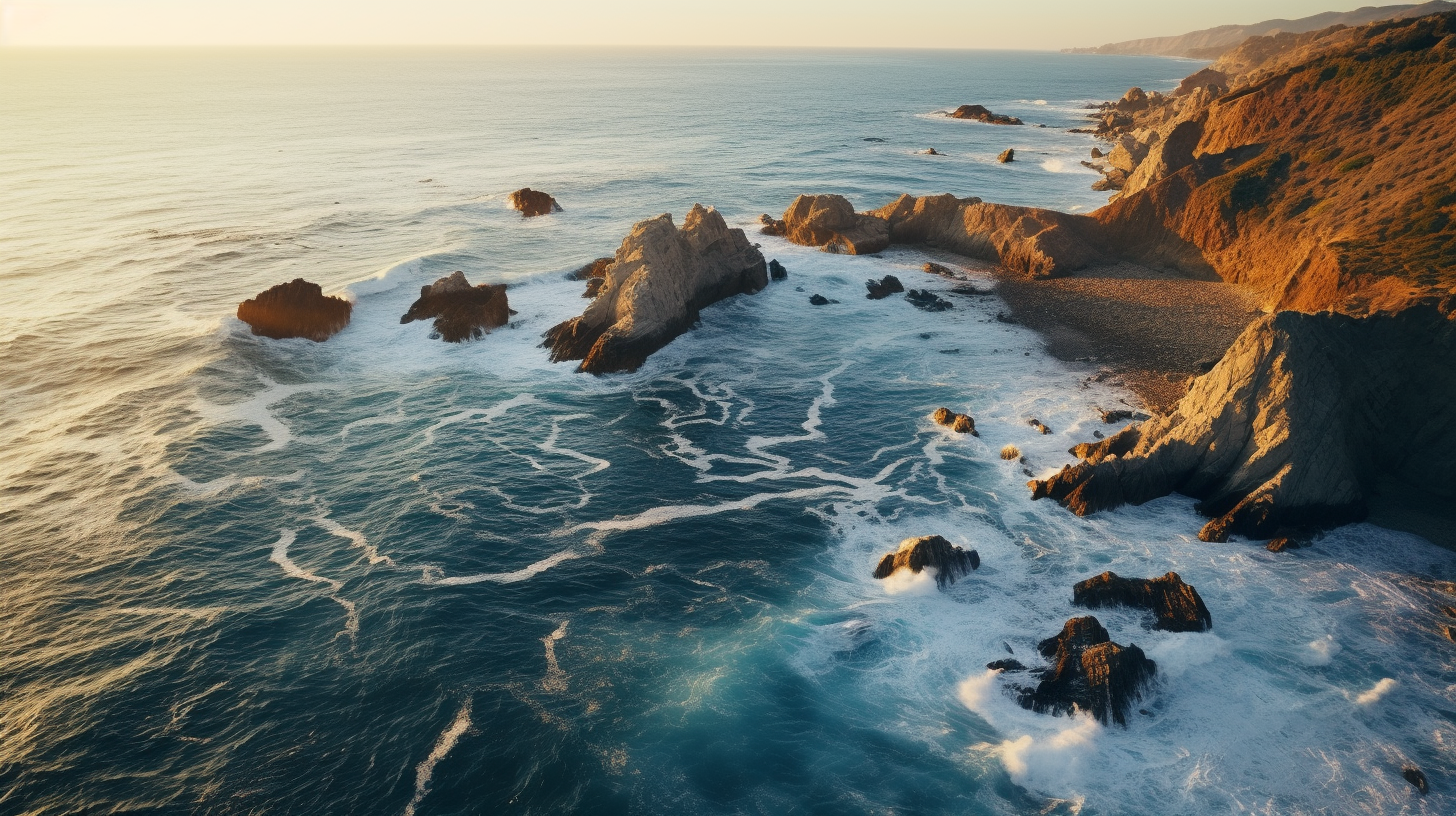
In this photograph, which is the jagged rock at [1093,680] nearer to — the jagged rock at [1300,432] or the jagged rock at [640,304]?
the jagged rock at [1300,432]

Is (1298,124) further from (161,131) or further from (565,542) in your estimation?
(161,131)

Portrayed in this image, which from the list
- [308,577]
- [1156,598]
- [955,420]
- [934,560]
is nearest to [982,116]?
[955,420]

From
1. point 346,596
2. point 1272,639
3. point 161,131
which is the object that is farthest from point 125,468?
point 161,131

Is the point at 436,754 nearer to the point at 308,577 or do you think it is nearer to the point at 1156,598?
the point at 308,577

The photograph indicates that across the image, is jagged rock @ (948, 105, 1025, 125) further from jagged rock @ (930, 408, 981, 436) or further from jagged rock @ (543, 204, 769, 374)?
jagged rock @ (930, 408, 981, 436)

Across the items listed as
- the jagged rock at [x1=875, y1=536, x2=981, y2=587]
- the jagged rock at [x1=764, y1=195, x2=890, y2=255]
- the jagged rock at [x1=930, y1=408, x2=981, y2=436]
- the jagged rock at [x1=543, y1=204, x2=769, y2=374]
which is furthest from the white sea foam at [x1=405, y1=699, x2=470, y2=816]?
the jagged rock at [x1=764, y1=195, x2=890, y2=255]

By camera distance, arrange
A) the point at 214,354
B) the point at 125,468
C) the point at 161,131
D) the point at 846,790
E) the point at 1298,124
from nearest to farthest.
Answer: the point at 846,790
the point at 125,468
the point at 214,354
the point at 1298,124
the point at 161,131

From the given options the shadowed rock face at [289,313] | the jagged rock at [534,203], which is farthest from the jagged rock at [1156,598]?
the jagged rock at [534,203]
